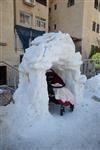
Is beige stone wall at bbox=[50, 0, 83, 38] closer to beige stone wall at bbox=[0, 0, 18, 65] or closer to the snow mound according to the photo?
beige stone wall at bbox=[0, 0, 18, 65]

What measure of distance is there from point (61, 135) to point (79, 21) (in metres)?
13.4

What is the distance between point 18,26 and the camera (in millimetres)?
11352

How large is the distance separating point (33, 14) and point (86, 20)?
5504 millimetres

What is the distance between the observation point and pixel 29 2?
39.2 feet

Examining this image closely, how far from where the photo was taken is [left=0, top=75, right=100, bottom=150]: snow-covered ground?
12.7 ft

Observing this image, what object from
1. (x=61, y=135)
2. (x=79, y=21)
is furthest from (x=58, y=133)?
(x=79, y=21)

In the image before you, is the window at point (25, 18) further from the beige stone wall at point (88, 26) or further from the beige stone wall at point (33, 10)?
the beige stone wall at point (88, 26)

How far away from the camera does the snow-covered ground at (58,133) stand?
3.88 metres

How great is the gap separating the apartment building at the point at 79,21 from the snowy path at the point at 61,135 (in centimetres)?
1175

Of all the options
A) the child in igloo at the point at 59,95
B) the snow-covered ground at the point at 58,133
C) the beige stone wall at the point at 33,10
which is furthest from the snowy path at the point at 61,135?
the beige stone wall at the point at 33,10

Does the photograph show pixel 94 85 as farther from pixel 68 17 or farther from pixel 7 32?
pixel 68 17

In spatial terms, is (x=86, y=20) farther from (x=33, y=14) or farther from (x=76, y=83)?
(x=76, y=83)

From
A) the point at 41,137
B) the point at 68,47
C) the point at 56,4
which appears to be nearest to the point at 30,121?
the point at 41,137

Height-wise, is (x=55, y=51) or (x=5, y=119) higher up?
(x=55, y=51)
